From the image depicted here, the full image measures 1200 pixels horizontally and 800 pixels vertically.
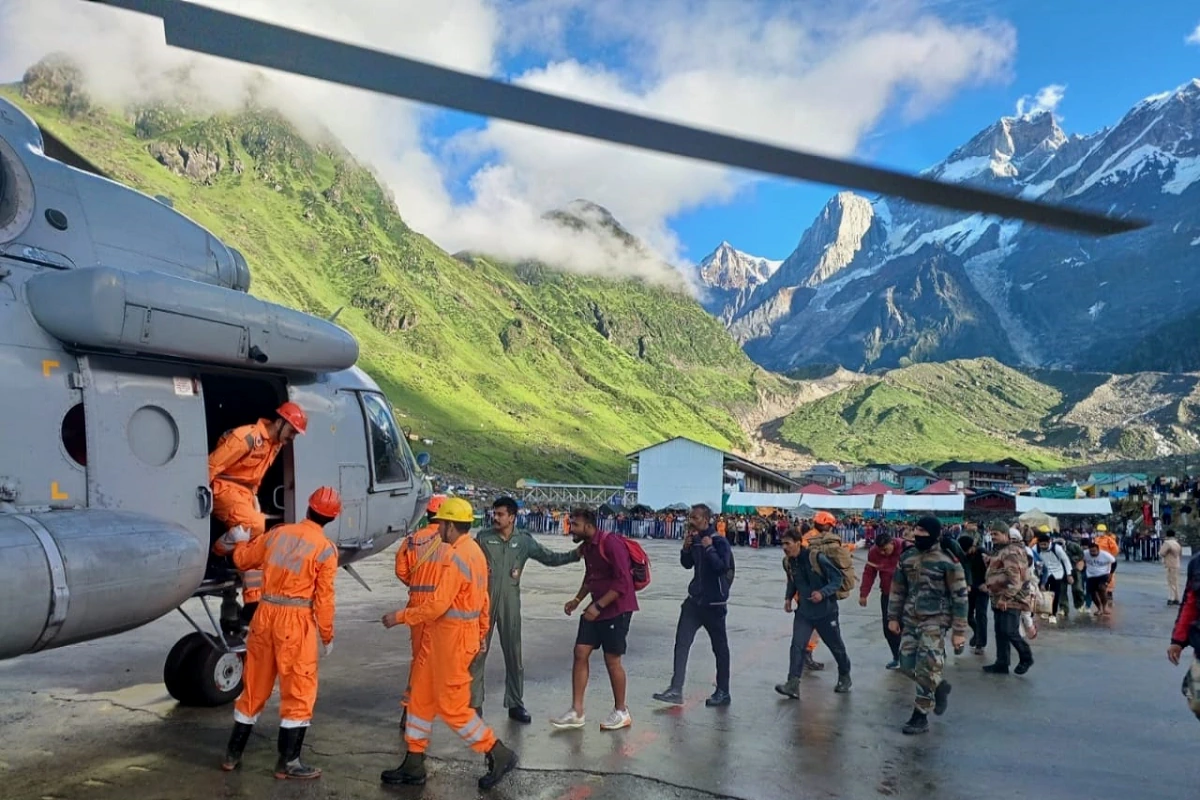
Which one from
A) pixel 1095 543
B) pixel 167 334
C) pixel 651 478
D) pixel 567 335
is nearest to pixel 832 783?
pixel 167 334

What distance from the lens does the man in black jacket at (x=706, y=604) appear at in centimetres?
763

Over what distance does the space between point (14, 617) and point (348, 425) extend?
12.1 feet

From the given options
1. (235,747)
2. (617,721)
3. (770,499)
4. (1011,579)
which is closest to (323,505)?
(235,747)

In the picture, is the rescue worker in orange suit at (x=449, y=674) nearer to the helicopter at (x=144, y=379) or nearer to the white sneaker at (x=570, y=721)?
the white sneaker at (x=570, y=721)

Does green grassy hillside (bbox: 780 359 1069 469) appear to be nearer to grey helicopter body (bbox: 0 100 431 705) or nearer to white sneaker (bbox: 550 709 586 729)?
white sneaker (bbox: 550 709 586 729)

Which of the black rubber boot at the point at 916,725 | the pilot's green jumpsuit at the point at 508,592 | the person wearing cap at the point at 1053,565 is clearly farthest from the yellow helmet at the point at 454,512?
the person wearing cap at the point at 1053,565

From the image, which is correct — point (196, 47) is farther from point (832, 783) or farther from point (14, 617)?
point (832, 783)

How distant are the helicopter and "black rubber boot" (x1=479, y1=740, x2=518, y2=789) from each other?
2.33 m

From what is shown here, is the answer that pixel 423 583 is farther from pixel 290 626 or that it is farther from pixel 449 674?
pixel 290 626

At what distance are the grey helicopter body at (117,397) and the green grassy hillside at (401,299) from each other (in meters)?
73.1

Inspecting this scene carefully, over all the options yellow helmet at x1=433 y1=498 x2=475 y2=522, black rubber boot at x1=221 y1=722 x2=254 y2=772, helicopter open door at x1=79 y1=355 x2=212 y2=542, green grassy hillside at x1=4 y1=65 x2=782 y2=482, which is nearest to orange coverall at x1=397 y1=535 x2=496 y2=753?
yellow helmet at x1=433 y1=498 x2=475 y2=522

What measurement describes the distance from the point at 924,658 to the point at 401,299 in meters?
Result: 126

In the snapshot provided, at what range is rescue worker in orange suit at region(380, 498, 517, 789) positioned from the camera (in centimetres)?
529

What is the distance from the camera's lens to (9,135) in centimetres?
599
